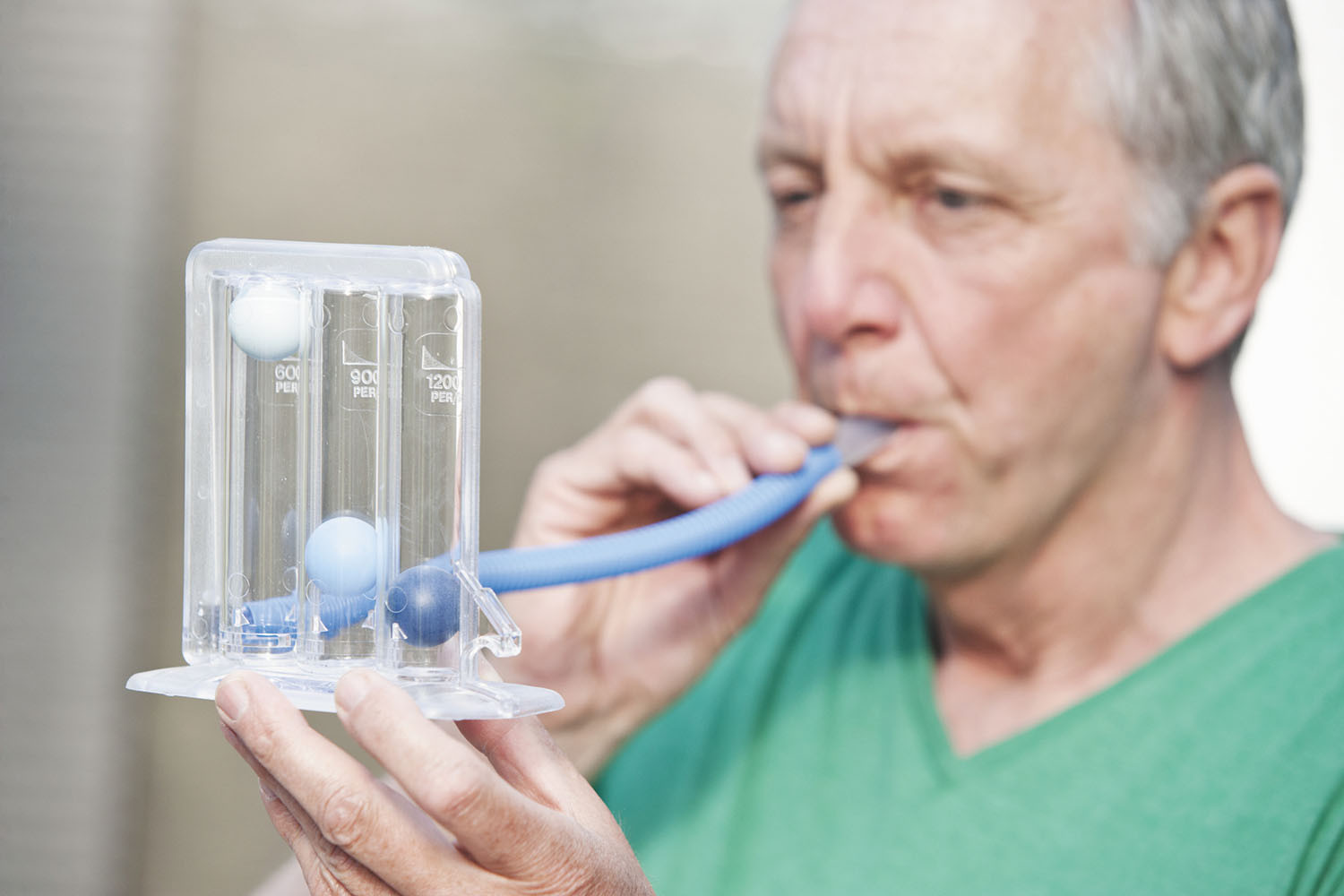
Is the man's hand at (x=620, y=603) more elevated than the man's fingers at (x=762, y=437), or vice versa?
the man's fingers at (x=762, y=437)

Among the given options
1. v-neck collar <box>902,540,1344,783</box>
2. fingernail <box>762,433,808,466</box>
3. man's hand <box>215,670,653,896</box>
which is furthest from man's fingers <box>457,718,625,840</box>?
v-neck collar <box>902,540,1344,783</box>

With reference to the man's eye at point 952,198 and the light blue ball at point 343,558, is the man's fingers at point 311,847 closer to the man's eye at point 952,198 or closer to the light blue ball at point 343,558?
the light blue ball at point 343,558

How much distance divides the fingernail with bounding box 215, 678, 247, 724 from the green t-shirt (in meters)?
0.54

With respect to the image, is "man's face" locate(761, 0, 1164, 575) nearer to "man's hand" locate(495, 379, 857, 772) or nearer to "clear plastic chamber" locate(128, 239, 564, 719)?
"man's hand" locate(495, 379, 857, 772)

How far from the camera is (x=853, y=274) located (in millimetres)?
872

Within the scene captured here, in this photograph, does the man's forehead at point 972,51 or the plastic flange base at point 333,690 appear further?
the man's forehead at point 972,51

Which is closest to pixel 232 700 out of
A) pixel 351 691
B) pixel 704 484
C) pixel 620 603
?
pixel 351 691

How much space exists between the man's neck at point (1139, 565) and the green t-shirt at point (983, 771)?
3cm

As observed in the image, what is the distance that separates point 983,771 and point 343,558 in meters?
0.55

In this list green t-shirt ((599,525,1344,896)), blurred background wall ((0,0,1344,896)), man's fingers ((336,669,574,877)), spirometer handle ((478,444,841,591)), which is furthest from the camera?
blurred background wall ((0,0,1344,896))

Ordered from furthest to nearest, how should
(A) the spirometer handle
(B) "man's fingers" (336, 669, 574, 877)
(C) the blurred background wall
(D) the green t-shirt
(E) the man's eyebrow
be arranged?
1. (C) the blurred background wall
2. (E) the man's eyebrow
3. (D) the green t-shirt
4. (A) the spirometer handle
5. (B) "man's fingers" (336, 669, 574, 877)

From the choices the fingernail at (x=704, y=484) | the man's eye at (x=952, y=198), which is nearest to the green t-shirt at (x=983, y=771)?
the fingernail at (x=704, y=484)

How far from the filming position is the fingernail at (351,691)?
0.47 meters

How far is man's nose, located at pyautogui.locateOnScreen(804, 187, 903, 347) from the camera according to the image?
86 cm
